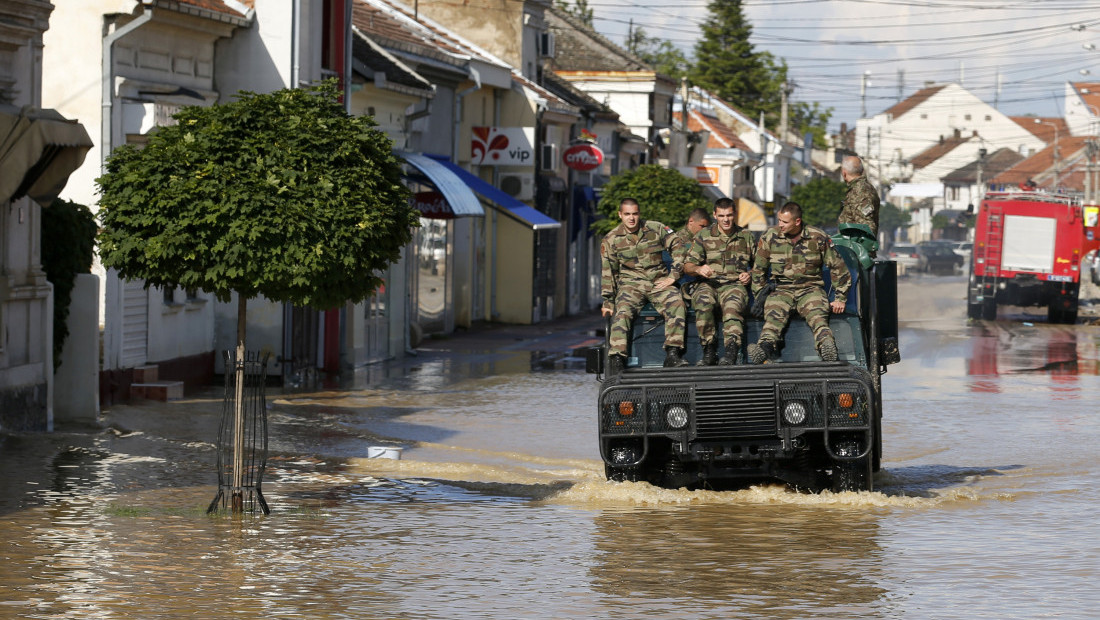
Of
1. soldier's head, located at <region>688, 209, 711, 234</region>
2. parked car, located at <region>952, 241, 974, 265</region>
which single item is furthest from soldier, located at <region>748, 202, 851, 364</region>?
parked car, located at <region>952, 241, 974, 265</region>

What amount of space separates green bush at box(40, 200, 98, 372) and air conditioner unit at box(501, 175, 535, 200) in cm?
2157

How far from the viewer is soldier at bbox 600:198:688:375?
1316 centimetres

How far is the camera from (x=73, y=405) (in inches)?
682

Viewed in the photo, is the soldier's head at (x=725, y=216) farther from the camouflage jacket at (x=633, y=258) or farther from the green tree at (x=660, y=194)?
the green tree at (x=660, y=194)

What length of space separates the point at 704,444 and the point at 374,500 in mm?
2606

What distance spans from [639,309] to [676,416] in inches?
53.0

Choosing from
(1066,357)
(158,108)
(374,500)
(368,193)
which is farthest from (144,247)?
(1066,357)

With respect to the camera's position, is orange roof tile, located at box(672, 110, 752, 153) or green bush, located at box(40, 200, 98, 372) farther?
orange roof tile, located at box(672, 110, 752, 153)

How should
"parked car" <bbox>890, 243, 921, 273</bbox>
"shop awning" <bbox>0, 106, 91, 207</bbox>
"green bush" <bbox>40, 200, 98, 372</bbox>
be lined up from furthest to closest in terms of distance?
"parked car" <bbox>890, 243, 921, 273</bbox>
"green bush" <bbox>40, 200, 98, 372</bbox>
"shop awning" <bbox>0, 106, 91, 207</bbox>

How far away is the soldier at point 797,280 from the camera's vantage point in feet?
42.8

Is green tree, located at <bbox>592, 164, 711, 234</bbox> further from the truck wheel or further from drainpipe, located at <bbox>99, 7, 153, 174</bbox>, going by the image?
the truck wheel

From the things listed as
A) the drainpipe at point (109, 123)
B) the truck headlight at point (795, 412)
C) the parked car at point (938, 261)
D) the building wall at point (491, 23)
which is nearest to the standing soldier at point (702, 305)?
the truck headlight at point (795, 412)

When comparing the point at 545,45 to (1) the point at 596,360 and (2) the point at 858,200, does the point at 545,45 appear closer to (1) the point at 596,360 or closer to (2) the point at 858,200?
(2) the point at 858,200

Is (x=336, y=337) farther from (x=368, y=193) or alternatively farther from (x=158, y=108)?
(x=368, y=193)
